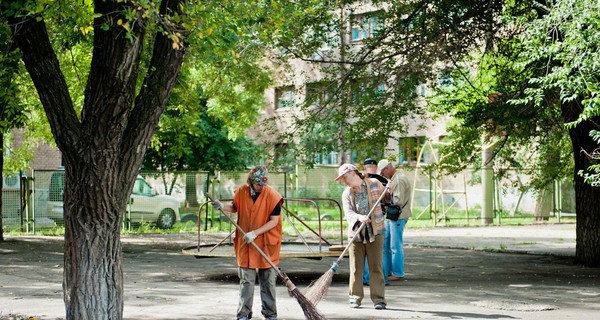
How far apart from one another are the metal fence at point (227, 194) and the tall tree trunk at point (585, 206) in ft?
10.3

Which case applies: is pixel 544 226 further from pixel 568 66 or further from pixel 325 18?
pixel 568 66

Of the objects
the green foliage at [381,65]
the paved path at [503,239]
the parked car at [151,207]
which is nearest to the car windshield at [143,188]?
the parked car at [151,207]

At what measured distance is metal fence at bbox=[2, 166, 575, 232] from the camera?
20094 mm

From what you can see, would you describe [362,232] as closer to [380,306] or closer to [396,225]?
[380,306]

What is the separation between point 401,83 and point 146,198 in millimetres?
11785

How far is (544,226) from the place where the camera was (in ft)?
79.8

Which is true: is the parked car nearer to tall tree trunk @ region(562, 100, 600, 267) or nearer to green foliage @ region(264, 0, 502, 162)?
green foliage @ region(264, 0, 502, 162)

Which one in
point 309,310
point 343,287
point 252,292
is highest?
point 252,292

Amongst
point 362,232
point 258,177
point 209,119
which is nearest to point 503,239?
point 362,232

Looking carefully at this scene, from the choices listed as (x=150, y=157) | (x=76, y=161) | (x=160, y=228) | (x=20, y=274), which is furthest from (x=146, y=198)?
(x=76, y=161)

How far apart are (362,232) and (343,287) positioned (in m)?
2.11

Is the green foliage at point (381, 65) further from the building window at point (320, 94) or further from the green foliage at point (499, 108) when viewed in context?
the green foliage at point (499, 108)

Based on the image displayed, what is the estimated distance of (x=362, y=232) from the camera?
820 cm

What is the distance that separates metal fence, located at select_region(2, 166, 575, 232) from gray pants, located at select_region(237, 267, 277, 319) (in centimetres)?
815
